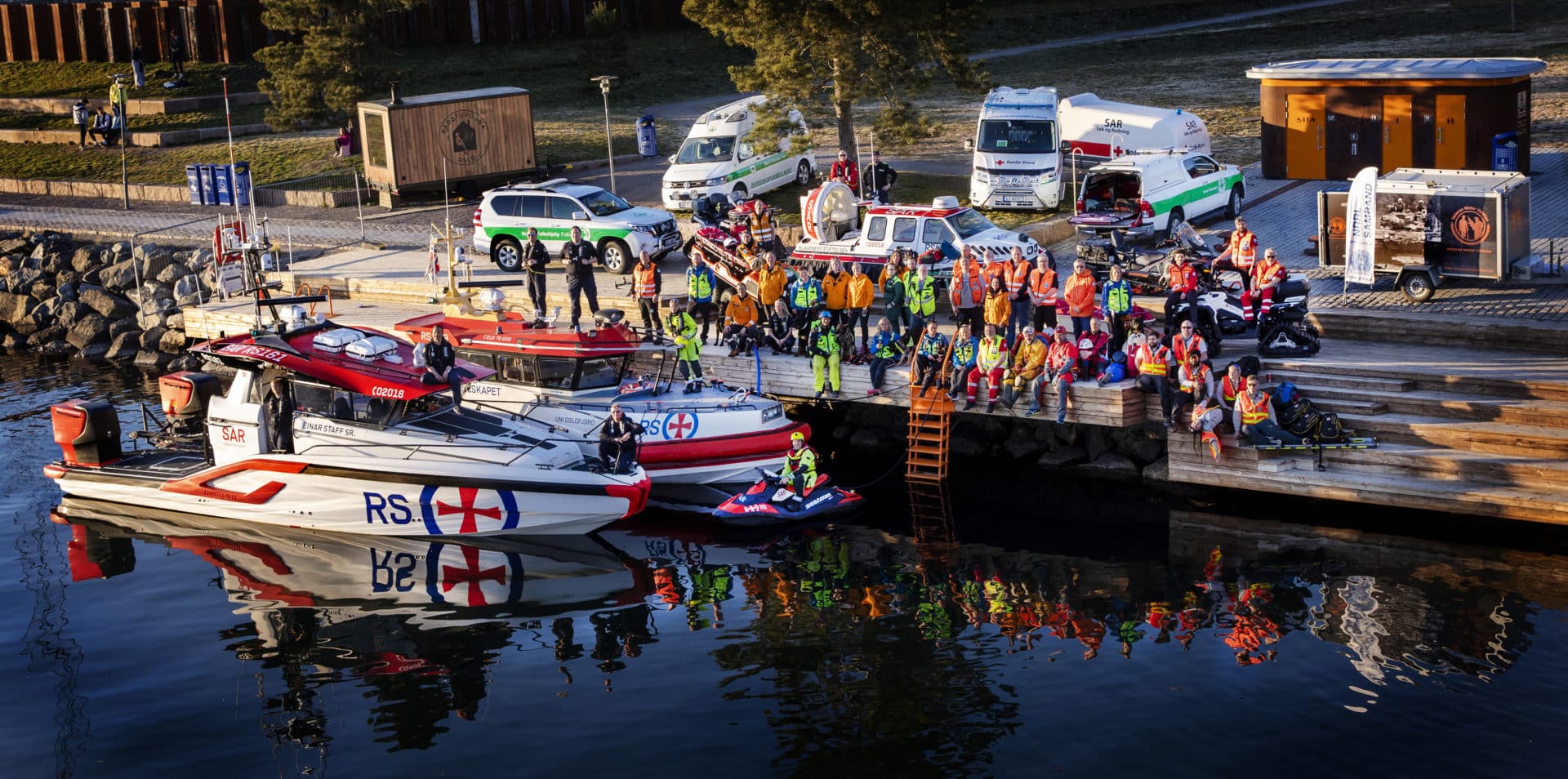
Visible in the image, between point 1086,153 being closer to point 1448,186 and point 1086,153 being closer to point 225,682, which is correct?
point 1448,186

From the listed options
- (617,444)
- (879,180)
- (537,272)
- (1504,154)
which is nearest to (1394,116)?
(1504,154)

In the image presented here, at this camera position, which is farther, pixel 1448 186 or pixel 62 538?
pixel 1448 186

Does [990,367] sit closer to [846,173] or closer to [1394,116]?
[846,173]

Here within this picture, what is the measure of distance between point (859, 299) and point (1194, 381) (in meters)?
5.60

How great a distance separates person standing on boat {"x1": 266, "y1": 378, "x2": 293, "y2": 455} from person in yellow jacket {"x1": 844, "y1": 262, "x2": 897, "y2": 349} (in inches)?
340

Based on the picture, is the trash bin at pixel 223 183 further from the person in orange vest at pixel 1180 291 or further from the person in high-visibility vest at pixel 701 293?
the person in orange vest at pixel 1180 291

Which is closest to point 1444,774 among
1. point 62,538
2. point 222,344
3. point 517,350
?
point 517,350

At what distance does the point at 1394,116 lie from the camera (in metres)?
32.2

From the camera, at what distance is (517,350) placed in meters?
23.2

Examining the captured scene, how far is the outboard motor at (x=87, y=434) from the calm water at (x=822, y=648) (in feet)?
4.00

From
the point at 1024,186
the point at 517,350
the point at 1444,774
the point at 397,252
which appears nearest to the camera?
the point at 1444,774

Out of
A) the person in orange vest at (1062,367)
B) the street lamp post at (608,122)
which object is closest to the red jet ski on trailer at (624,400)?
the person in orange vest at (1062,367)

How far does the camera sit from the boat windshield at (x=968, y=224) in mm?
26938

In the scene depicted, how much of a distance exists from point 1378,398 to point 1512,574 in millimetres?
3700
